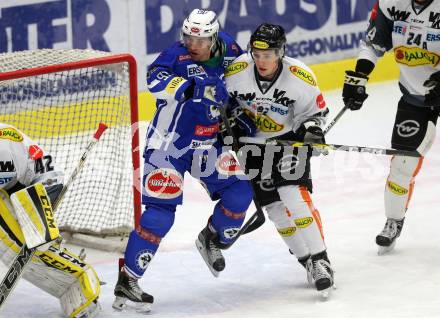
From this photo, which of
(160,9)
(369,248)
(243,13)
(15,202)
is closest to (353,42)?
(243,13)

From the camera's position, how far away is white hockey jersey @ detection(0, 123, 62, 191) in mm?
4520

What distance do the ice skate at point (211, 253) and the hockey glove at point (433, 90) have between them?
1.10 metres

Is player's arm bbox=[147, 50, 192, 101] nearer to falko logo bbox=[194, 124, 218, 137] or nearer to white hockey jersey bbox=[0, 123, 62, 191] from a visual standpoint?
falko logo bbox=[194, 124, 218, 137]

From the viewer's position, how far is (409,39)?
5348 mm

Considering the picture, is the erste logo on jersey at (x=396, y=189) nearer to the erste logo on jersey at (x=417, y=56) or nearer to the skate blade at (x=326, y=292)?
the erste logo on jersey at (x=417, y=56)

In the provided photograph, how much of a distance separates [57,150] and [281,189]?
146cm

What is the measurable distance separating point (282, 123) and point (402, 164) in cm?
76

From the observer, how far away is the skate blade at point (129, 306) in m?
4.85

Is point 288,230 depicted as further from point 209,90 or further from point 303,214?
point 209,90

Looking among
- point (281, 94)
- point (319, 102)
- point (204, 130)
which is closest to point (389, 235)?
point (319, 102)

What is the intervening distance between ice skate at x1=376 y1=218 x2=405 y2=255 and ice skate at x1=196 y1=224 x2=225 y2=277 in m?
0.80

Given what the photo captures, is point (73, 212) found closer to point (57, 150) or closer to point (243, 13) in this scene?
point (57, 150)

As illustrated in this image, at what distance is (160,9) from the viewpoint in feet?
25.1

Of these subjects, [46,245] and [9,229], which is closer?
[46,245]
